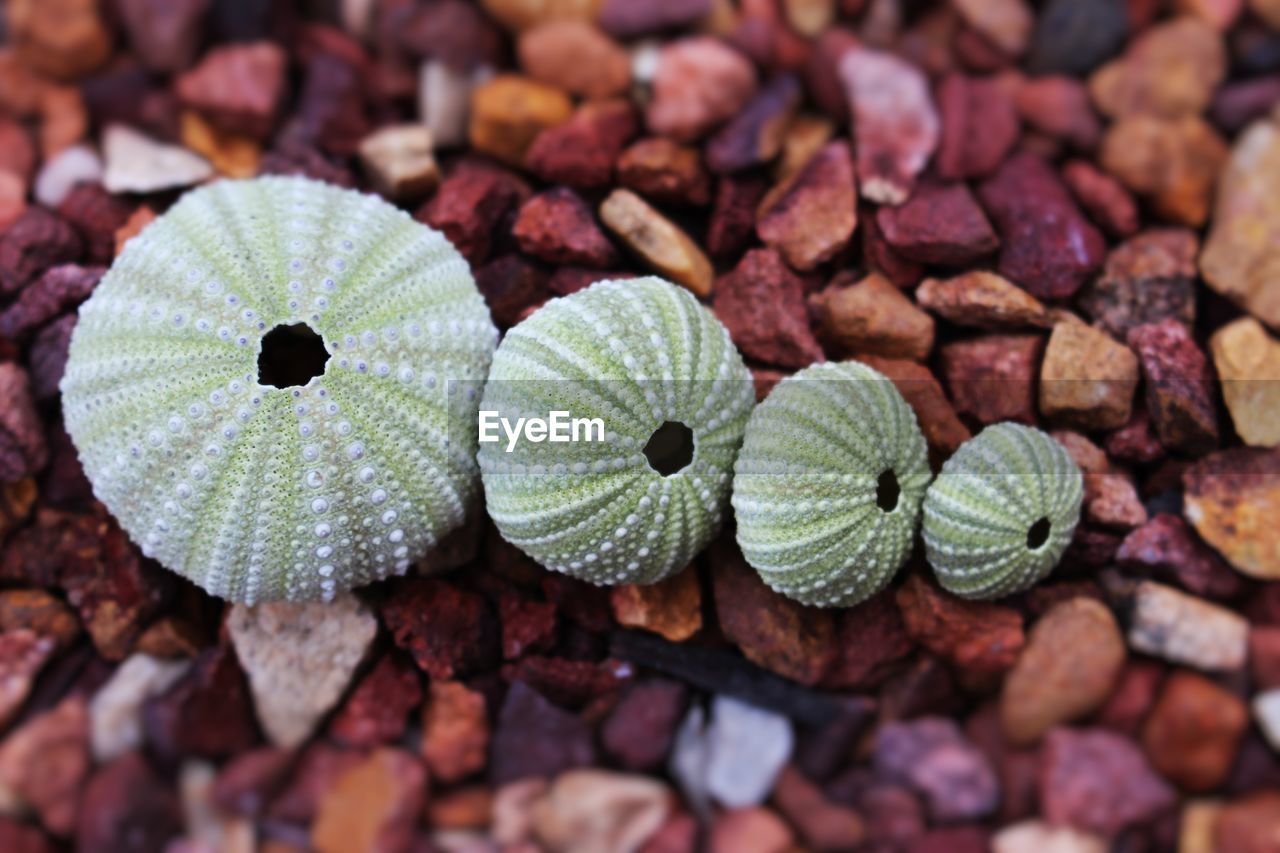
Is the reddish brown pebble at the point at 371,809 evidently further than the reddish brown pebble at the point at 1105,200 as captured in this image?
No

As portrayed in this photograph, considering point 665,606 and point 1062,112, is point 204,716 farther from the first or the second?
point 1062,112

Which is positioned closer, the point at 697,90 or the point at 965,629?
the point at 965,629

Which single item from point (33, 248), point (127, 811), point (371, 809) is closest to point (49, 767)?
point (127, 811)

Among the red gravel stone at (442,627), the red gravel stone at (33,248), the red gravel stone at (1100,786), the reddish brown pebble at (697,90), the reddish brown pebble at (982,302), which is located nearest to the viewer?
the red gravel stone at (1100,786)

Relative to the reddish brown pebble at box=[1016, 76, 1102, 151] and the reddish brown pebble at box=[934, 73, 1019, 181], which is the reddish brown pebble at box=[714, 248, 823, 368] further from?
the reddish brown pebble at box=[1016, 76, 1102, 151]

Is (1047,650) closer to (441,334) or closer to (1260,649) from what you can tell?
(1260,649)

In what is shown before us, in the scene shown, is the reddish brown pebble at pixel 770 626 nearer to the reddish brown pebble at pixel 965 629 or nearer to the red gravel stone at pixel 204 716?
the reddish brown pebble at pixel 965 629

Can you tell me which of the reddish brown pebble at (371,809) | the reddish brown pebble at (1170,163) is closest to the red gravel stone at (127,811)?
the reddish brown pebble at (371,809)

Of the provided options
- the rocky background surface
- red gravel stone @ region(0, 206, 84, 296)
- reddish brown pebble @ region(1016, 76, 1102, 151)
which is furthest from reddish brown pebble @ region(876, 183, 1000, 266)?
red gravel stone @ region(0, 206, 84, 296)
